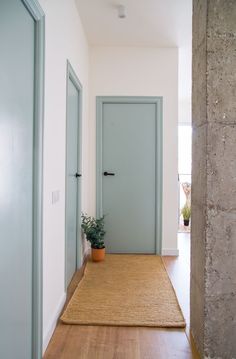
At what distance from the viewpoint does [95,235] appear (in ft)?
11.3

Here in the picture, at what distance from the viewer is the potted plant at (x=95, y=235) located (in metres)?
3.42

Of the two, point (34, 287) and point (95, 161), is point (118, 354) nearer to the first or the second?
point (34, 287)

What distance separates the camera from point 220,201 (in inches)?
65.4

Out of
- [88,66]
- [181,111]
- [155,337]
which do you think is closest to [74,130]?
[88,66]

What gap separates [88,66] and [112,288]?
272 centimetres

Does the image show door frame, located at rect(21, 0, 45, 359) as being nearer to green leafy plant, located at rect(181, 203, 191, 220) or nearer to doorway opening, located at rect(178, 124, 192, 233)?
green leafy plant, located at rect(181, 203, 191, 220)

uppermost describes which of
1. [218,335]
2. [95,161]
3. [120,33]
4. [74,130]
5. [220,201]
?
[120,33]

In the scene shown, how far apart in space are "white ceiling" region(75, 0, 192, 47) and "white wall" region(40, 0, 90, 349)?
1.39ft

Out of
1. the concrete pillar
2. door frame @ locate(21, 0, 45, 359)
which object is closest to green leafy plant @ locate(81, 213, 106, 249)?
door frame @ locate(21, 0, 45, 359)

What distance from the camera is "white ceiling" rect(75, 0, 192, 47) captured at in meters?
2.87

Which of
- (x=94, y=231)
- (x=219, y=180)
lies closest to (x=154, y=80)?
(x=94, y=231)

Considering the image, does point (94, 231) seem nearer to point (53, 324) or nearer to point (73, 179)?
point (73, 179)

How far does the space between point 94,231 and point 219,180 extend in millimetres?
2055

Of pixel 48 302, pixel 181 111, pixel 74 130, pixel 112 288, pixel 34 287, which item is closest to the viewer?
pixel 34 287
